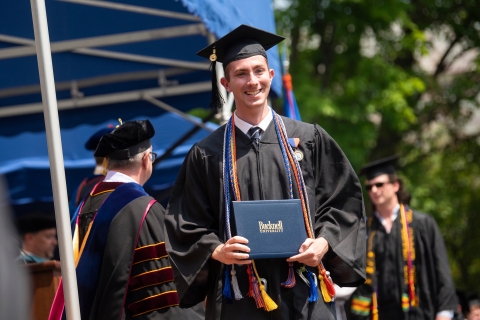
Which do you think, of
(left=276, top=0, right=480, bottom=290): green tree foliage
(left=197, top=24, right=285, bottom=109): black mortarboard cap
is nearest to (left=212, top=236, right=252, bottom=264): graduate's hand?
(left=197, top=24, right=285, bottom=109): black mortarboard cap

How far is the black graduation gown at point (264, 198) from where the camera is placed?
10.8ft

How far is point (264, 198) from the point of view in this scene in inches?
131

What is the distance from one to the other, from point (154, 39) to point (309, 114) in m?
4.34

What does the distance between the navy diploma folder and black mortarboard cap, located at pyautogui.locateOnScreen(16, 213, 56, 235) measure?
3.30 meters

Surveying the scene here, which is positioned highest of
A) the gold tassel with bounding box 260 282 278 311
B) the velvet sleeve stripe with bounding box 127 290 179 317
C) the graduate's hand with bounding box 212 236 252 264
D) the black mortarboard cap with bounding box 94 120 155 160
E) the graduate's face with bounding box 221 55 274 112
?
the graduate's face with bounding box 221 55 274 112

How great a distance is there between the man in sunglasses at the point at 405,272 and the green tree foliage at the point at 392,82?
15.5ft

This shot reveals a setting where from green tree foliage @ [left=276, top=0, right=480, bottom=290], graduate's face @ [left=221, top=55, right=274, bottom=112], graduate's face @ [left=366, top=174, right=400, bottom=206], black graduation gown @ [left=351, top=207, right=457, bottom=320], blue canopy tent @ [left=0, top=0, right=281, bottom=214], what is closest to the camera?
graduate's face @ [left=221, top=55, right=274, bottom=112]

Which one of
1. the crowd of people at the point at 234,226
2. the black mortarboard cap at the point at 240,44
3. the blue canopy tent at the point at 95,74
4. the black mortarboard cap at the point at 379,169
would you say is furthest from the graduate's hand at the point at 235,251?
the black mortarboard cap at the point at 379,169

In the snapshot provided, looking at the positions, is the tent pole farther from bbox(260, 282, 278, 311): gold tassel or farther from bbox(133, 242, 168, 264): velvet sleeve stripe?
bbox(133, 242, 168, 264): velvet sleeve stripe

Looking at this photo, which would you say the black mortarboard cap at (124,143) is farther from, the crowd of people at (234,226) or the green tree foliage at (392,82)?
the green tree foliage at (392,82)

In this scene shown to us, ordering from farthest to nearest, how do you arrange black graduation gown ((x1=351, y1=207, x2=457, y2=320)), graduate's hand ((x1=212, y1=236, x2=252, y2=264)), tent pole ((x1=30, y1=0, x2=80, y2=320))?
black graduation gown ((x1=351, y1=207, x2=457, y2=320)), tent pole ((x1=30, y1=0, x2=80, y2=320)), graduate's hand ((x1=212, y1=236, x2=252, y2=264))

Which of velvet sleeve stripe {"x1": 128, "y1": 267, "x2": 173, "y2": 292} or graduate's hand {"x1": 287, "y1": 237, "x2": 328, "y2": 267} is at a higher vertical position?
graduate's hand {"x1": 287, "y1": 237, "x2": 328, "y2": 267}

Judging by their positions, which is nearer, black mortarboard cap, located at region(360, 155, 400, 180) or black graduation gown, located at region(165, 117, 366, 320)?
black graduation gown, located at region(165, 117, 366, 320)

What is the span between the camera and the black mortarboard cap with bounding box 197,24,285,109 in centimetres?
348
